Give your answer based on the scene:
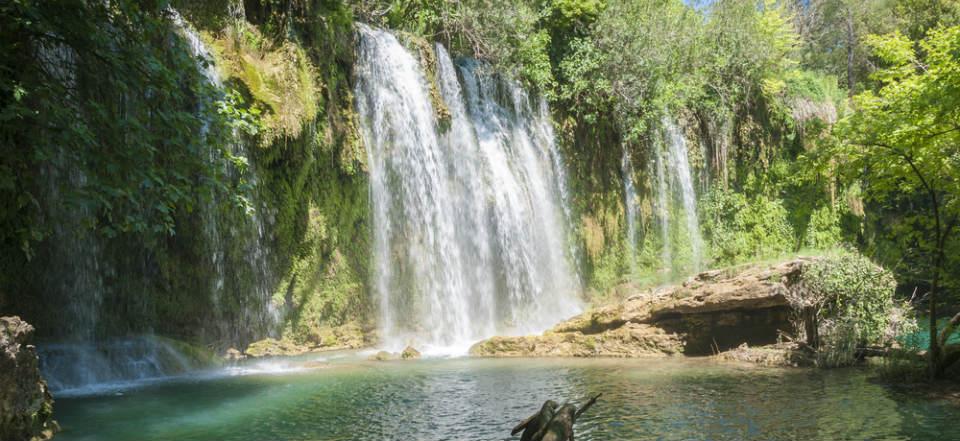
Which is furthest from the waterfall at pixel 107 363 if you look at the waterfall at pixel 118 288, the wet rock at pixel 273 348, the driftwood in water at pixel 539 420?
the driftwood in water at pixel 539 420

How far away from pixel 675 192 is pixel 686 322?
13.8 metres

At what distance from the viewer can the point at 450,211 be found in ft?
61.3

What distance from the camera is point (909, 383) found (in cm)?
895

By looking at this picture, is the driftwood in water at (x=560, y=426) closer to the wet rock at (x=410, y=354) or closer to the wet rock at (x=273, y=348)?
the wet rock at (x=410, y=354)

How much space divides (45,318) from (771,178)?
26.5 meters

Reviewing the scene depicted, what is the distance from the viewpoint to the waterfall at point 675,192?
25.7 metres

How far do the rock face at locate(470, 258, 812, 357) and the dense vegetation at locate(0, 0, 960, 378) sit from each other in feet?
5.75

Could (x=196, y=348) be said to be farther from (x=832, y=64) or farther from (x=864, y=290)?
(x=832, y=64)

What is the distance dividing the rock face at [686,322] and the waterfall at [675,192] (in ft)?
38.7

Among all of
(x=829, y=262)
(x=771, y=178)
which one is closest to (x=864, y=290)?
(x=829, y=262)

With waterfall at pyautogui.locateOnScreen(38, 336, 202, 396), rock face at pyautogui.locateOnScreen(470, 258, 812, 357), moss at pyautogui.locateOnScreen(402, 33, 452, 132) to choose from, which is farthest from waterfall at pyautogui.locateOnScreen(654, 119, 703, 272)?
waterfall at pyautogui.locateOnScreen(38, 336, 202, 396)

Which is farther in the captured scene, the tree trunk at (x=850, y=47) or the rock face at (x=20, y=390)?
the tree trunk at (x=850, y=47)

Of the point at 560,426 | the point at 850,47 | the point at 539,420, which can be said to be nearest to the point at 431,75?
the point at 539,420

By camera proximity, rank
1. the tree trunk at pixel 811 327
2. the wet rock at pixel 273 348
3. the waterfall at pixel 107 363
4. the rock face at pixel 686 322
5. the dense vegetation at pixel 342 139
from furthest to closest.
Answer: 1. the wet rock at pixel 273 348
2. the rock face at pixel 686 322
3. the tree trunk at pixel 811 327
4. the waterfall at pixel 107 363
5. the dense vegetation at pixel 342 139
